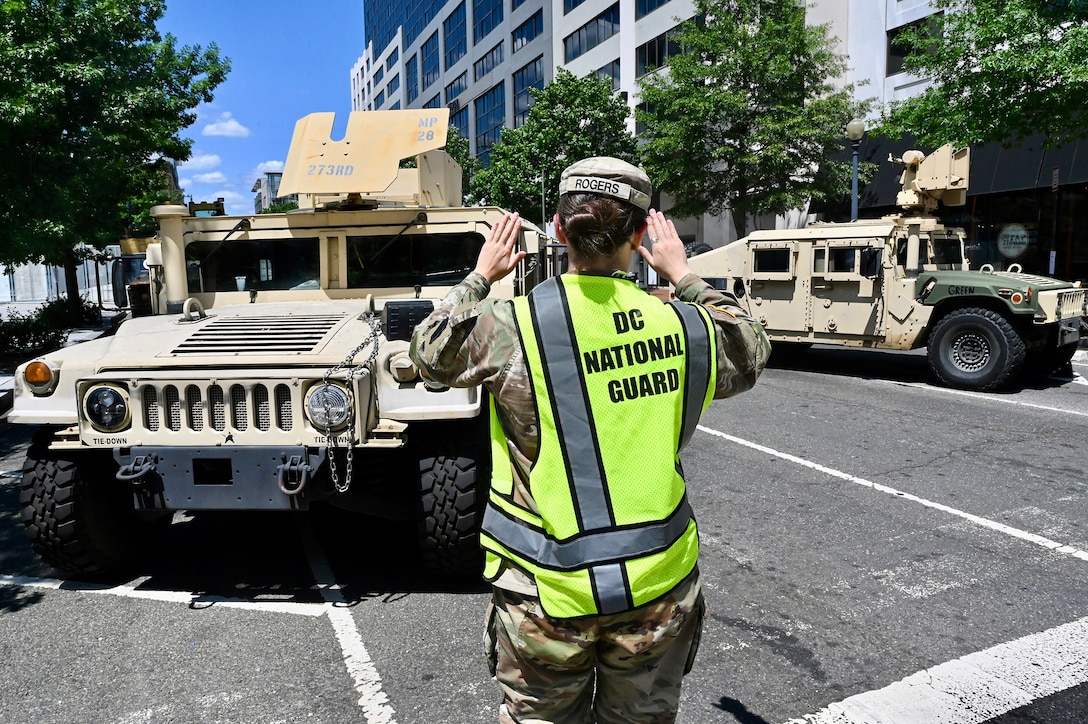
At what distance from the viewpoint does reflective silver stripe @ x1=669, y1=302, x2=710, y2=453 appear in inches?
69.4

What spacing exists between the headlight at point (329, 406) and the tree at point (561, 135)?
20290mm

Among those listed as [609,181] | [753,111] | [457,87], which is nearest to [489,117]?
[457,87]

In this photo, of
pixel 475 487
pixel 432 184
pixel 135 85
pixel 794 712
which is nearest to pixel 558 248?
pixel 432 184

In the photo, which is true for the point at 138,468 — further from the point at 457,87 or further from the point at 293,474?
the point at 457,87

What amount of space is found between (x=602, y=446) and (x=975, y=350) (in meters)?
8.97

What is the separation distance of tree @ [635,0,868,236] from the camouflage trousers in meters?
16.7

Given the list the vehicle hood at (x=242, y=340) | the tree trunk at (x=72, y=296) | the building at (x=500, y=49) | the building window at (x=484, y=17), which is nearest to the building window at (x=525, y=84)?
the building at (x=500, y=49)

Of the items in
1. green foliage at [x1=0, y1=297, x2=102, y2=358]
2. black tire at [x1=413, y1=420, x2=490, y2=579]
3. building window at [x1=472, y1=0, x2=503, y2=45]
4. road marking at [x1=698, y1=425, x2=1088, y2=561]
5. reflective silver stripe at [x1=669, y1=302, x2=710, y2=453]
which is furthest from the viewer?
building window at [x1=472, y1=0, x2=503, y2=45]

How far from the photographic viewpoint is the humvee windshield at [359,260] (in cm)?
517

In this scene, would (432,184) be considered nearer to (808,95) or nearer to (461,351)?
(461,351)

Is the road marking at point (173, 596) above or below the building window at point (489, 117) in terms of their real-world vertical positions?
below

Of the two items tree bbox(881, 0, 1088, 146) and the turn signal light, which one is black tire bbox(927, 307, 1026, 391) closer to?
tree bbox(881, 0, 1088, 146)

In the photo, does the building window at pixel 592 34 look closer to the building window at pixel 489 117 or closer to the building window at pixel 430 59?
the building window at pixel 489 117

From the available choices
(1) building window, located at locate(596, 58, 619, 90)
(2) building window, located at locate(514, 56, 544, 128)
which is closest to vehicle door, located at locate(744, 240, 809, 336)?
(1) building window, located at locate(596, 58, 619, 90)
